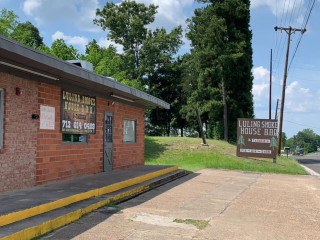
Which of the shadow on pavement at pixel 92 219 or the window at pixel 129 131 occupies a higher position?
the window at pixel 129 131

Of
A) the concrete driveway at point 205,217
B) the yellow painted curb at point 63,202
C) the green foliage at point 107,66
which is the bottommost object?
the concrete driveway at point 205,217

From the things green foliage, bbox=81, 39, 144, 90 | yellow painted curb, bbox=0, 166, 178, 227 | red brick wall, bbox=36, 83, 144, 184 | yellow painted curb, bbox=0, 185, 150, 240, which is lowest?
yellow painted curb, bbox=0, 185, 150, 240

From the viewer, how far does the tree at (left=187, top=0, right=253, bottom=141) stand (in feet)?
116

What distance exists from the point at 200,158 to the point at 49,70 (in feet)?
50.5

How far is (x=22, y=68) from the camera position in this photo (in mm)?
8602

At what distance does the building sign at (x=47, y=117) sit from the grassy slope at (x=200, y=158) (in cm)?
1019

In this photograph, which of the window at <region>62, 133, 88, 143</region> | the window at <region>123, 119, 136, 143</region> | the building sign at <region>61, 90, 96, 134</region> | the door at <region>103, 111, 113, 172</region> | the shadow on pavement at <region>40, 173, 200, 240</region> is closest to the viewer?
the shadow on pavement at <region>40, 173, 200, 240</region>

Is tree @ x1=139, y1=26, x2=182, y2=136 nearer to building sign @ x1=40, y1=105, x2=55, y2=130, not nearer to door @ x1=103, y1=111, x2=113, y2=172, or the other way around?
door @ x1=103, y1=111, x2=113, y2=172

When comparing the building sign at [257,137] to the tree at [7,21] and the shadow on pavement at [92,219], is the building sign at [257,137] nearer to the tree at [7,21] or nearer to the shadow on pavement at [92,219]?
the shadow on pavement at [92,219]

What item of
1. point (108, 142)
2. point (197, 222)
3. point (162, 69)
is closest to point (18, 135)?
point (197, 222)

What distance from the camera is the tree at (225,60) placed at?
116 ft

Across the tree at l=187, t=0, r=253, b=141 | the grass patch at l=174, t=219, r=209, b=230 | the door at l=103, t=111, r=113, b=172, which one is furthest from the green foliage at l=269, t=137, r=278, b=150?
the grass patch at l=174, t=219, r=209, b=230

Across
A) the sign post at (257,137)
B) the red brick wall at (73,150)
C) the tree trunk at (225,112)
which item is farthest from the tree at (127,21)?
the red brick wall at (73,150)

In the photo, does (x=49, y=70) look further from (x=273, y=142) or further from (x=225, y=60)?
(x=225, y=60)
